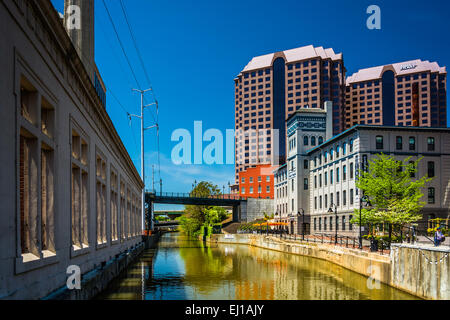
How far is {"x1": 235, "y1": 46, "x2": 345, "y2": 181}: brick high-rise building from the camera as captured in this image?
147250 millimetres

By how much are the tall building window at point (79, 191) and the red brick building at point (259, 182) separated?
10021cm

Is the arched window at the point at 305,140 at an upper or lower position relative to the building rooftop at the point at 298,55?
lower

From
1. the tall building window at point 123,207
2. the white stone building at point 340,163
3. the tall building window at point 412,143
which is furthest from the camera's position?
the tall building window at point 412,143

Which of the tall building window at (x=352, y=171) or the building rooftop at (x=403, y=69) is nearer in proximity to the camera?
the tall building window at (x=352, y=171)

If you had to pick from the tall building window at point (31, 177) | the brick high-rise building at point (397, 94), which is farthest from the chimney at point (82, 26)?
the brick high-rise building at point (397, 94)

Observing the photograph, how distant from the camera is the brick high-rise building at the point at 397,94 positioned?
154 meters

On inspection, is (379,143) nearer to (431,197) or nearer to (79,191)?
(431,197)

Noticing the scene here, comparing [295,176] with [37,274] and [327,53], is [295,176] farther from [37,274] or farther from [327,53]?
[327,53]

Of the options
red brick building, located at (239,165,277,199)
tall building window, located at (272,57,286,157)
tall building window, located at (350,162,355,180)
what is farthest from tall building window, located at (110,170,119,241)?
tall building window, located at (272,57,286,157)

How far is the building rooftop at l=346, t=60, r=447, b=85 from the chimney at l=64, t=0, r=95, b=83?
150 metres

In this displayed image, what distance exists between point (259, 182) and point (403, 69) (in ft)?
243

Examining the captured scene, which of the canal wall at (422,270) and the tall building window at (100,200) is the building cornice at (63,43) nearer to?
the tall building window at (100,200)

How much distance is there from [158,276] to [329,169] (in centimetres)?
3712

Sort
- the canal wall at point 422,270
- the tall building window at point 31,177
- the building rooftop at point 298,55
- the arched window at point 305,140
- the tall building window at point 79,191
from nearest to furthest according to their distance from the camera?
the tall building window at point 31,177 → the tall building window at point 79,191 → the canal wall at point 422,270 → the arched window at point 305,140 → the building rooftop at point 298,55
